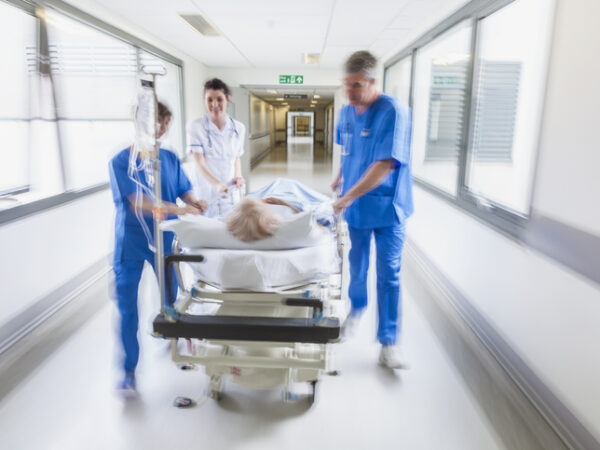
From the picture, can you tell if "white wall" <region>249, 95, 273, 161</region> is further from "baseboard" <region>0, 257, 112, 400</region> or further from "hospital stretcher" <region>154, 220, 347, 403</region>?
"hospital stretcher" <region>154, 220, 347, 403</region>

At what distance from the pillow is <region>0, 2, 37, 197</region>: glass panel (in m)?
1.67

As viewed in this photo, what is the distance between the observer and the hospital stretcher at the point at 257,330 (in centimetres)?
142

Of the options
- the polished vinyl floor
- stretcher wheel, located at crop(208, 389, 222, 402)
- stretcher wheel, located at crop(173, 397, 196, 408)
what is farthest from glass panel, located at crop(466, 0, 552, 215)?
stretcher wheel, located at crop(173, 397, 196, 408)

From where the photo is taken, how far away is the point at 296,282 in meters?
1.59

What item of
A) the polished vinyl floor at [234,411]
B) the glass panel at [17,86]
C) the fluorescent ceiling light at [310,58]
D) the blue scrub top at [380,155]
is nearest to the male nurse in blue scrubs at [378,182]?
the blue scrub top at [380,155]

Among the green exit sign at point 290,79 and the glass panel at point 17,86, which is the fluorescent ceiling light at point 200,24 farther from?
the green exit sign at point 290,79

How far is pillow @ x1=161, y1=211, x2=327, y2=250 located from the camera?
61.2 inches

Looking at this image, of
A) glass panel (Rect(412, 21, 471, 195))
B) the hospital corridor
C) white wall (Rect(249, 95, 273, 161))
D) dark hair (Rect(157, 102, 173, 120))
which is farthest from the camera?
white wall (Rect(249, 95, 273, 161))

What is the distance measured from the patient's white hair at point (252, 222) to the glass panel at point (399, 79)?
404cm

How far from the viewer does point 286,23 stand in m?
3.83

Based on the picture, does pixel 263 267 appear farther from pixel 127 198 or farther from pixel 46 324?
pixel 46 324

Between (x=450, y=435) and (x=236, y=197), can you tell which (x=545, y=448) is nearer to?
(x=450, y=435)

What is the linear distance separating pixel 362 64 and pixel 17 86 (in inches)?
86.9

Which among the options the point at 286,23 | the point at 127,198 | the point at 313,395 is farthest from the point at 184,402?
the point at 286,23
